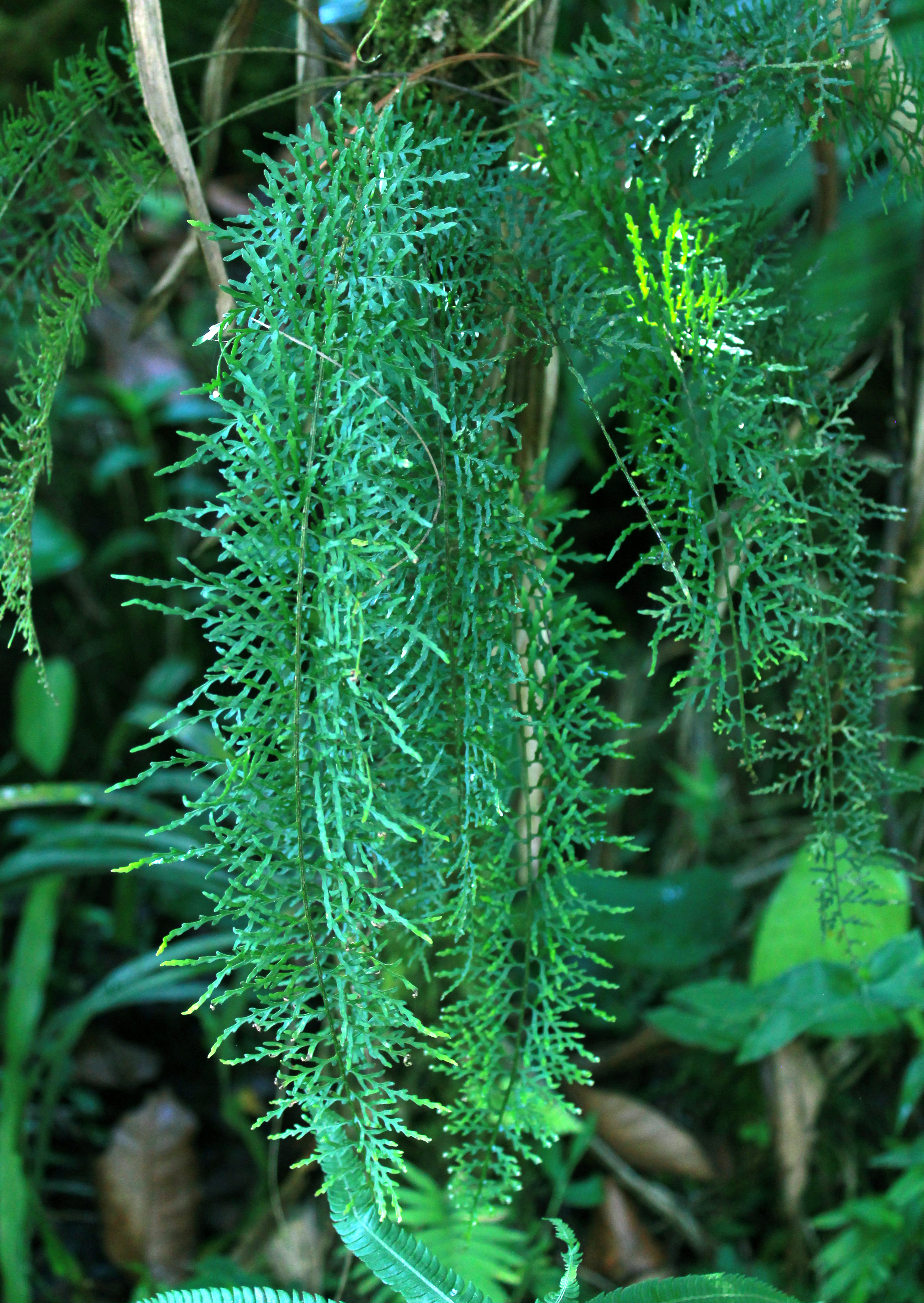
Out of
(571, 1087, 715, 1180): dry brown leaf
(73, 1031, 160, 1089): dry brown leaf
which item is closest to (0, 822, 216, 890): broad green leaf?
(73, 1031, 160, 1089): dry brown leaf

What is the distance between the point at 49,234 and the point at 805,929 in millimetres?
697

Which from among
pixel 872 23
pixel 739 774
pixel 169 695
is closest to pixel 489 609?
pixel 872 23

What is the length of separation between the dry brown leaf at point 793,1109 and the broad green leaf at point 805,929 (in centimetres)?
10

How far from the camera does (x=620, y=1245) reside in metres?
0.86

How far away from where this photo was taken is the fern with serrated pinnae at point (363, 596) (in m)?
0.31

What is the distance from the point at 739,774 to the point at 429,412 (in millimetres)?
891

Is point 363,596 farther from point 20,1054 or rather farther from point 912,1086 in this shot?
point 20,1054

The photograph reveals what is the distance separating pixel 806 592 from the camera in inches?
16.2

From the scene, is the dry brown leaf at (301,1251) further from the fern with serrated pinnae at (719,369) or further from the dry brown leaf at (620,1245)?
the fern with serrated pinnae at (719,369)

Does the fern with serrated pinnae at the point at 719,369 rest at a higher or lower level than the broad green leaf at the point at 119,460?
lower

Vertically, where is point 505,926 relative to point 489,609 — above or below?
below

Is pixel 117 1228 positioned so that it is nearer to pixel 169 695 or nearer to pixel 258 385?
pixel 169 695

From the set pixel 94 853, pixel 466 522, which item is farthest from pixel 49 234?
pixel 94 853

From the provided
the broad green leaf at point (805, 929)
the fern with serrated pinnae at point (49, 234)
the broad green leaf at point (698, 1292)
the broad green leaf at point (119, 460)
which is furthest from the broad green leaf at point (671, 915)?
the broad green leaf at point (119, 460)
